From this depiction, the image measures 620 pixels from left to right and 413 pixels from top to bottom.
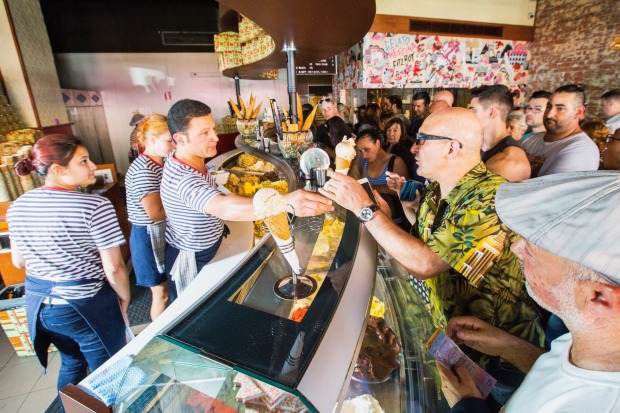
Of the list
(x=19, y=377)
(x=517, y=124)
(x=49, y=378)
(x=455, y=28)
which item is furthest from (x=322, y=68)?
(x=19, y=377)

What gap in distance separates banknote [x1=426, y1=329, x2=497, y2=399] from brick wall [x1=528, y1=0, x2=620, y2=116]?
8.83m

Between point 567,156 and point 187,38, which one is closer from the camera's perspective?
point 567,156

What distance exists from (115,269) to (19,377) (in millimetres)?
1956

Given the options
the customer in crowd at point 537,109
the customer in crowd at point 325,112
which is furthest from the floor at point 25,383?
the customer in crowd at point 537,109

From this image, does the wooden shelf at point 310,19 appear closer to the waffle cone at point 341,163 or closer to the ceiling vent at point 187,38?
the waffle cone at point 341,163

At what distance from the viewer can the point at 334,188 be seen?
1574 millimetres

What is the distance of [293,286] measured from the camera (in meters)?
1.29

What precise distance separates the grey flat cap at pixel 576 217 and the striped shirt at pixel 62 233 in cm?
206

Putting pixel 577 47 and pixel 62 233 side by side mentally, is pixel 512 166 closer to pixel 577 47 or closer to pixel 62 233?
pixel 62 233

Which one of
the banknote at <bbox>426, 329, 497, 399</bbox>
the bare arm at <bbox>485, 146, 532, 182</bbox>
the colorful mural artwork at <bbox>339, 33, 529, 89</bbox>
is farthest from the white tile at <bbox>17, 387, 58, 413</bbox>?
the colorful mural artwork at <bbox>339, 33, 529, 89</bbox>

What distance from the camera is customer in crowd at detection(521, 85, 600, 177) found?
2.86 meters

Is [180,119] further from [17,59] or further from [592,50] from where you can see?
[592,50]

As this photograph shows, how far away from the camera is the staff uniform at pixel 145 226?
8.08 feet

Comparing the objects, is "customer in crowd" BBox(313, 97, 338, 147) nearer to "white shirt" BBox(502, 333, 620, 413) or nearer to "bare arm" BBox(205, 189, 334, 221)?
"bare arm" BBox(205, 189, 334, 221)
